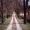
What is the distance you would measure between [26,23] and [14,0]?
31 centimetres

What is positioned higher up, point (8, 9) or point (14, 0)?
point (14, 0)

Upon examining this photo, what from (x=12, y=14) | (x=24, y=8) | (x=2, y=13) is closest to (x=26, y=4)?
(x=24, y=8)

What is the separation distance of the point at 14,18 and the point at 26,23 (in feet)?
0.51

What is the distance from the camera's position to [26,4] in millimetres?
1312

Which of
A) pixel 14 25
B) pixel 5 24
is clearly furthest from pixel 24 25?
pixel 5 24

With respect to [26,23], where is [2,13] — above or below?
above

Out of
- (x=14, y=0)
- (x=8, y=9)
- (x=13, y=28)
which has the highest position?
(x=14, y=0)

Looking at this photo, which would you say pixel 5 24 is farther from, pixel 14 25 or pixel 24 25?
pixel 24 25

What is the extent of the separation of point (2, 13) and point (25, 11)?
0.28 m

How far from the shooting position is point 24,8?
1321mm

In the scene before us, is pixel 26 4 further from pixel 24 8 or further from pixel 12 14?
pixel 12 14

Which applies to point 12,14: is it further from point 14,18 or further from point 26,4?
point 26,4

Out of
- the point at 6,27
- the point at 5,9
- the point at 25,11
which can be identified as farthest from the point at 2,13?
the point at 25,11

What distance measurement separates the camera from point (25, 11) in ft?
4.34
